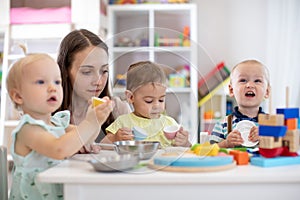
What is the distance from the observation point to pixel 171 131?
112cm

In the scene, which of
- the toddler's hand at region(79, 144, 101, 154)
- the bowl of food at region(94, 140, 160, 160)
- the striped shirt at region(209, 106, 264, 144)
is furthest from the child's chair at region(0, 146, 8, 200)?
the striped shirt at region(209, 106, 264, 144)

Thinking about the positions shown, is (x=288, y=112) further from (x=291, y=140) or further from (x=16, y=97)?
(x=16, y=97)

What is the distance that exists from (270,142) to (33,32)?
258cm

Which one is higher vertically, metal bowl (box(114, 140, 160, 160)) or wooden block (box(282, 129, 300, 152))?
wooden block (box(282, 129, 300, 152))

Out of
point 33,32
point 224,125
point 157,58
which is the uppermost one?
point 33,32

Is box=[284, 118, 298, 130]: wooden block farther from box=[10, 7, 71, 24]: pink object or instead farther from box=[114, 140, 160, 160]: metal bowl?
box=[10, 7, 71, 24]: pink object

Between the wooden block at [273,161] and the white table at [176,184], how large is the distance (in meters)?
0.05

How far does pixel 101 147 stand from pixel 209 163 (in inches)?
15.4

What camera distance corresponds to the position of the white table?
0.85 metres

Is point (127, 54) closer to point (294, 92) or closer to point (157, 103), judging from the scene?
point (157, 103)

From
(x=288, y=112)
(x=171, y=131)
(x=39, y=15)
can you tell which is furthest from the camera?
(x=39, y=15)

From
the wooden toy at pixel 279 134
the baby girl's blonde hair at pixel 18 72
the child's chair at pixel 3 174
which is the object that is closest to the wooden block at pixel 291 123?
the wooden toy at pixel 279 134

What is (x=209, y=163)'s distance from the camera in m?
0.90

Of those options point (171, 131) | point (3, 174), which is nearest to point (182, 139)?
Answer: point (171, 131)
